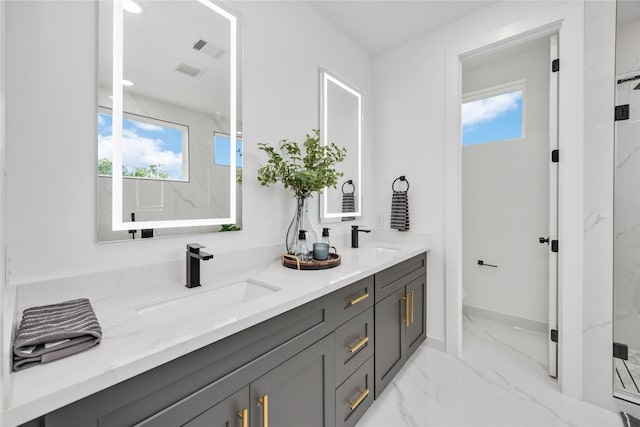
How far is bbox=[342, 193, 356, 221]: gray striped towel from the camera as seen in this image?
2.31 meters

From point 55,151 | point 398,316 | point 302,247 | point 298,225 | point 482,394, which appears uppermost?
point 55,151

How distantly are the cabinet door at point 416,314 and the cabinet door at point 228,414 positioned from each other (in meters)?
1.38

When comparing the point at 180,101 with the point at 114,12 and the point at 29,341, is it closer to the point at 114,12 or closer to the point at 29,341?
the point at 114,12

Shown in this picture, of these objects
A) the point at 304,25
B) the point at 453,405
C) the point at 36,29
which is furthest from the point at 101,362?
the point at 304,25

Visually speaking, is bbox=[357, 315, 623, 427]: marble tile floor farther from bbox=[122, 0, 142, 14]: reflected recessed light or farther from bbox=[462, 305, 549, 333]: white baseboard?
bbox=[122, 0, 142, 14]: reflected recessed light

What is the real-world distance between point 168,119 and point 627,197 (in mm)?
2495

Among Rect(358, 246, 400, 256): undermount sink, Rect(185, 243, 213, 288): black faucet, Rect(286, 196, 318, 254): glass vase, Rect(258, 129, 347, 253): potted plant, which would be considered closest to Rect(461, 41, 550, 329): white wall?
Rect(358, 246, 400, 256): undermount sink

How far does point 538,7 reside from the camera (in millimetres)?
1840

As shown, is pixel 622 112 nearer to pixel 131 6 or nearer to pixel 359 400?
pixel 359 400

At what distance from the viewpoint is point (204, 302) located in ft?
3.74

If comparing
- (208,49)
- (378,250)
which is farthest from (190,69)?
(378,250)

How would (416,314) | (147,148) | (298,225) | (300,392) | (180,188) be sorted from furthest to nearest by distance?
(416,314), (298,225), (180,188), (147,148), (300,392)

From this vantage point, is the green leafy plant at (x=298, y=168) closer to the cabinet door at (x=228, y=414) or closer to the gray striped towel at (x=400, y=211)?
the gray striped towel at (x=400, y=211)

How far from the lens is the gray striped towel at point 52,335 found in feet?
1.90
